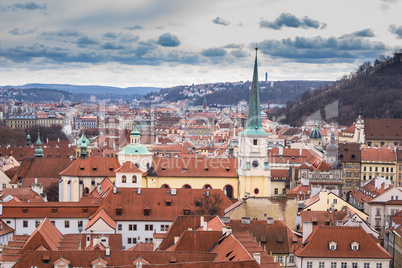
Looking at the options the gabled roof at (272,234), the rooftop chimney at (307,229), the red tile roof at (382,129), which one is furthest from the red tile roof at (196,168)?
the red tile roof at (382,129)

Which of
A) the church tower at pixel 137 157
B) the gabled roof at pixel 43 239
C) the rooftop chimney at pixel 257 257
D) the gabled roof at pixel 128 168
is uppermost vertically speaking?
the church tower at pixel 137 157

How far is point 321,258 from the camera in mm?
43375

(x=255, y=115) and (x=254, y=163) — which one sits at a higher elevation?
(x=255, y=115)

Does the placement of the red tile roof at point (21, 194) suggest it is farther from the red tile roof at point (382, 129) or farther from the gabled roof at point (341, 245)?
the red tile roof at point (382, 129)

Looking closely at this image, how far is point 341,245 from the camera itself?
4375cm

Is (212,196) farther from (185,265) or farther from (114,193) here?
(185,265)

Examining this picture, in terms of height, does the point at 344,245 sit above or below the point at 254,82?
below

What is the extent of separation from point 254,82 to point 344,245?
112 feet

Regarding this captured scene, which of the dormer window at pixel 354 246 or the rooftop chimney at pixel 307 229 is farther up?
the rooftop chimney at pixel 307 229

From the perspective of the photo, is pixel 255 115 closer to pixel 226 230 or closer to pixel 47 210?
pixel 47 210

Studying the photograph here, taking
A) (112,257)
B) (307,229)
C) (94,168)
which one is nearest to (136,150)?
(94,168)

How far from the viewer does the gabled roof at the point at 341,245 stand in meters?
43.3

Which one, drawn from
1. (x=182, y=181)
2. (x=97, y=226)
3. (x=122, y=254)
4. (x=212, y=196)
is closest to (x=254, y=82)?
Result: (x=182, y=181)

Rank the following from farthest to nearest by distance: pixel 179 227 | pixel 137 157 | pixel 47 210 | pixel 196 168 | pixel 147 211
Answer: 1. pixel 137 157
2. pixel 196 168
3. pixel 47 210
4. pixel 147 211
5. pixel 179 227
